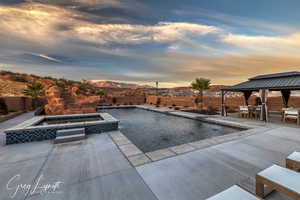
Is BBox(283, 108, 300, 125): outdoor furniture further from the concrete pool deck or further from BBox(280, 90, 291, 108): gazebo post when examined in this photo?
the concrete pool deck

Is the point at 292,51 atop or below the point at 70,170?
atop

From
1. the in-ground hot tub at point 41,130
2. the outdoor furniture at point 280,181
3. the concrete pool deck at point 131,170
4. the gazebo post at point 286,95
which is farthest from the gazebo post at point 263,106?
the in-ground hot tub at point 41,130

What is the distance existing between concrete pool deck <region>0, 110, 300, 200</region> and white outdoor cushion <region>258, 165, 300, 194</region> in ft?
1.27

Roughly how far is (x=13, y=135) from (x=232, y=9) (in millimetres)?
12341

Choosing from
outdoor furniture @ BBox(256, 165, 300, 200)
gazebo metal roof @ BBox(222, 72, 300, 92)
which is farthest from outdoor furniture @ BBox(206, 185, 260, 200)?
gazebo metal roof @ BBox(222, 72, 300, 92)

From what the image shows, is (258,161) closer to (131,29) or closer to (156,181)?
(156,181)

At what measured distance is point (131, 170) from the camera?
7.48ft

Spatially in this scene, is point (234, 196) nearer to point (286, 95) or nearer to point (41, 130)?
point (41, 130)

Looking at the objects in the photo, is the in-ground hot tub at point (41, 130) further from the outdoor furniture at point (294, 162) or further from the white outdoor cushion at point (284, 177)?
the outdoor furniture at point (294, 162)

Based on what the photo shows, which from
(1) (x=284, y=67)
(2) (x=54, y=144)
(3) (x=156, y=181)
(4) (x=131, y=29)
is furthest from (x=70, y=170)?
(1) (x=284, y=67)

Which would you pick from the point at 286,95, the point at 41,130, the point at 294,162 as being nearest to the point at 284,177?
the point at 294,162

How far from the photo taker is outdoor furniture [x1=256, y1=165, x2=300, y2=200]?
1.26 meters

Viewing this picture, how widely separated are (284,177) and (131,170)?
2286 millimetres

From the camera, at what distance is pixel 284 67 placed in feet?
35.8
